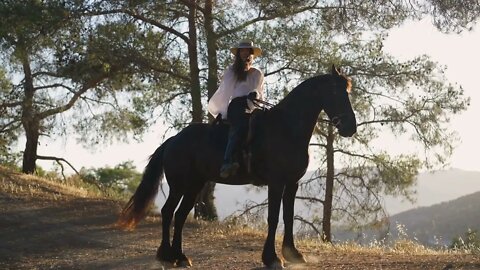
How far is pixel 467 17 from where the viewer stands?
40.0ft

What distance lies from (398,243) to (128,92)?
8.37m

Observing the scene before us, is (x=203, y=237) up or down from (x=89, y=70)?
down

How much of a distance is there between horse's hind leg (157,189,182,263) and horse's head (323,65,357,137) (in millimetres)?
2417

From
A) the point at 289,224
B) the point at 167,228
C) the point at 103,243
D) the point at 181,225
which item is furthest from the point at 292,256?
the point at 103,243

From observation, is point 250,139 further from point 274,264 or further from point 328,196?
point 328,196

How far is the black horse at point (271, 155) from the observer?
7434 millimetres

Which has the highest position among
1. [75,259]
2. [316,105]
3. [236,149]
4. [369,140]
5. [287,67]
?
[287,67]

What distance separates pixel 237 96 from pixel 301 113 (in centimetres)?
89

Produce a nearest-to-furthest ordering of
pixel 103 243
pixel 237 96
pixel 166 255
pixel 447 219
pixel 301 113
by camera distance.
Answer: pixel 301 113 → pixel 237 96 → pixel 166 255 → pixel 103 243 → pixel 447 219

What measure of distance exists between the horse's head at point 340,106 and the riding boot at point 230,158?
1124mm

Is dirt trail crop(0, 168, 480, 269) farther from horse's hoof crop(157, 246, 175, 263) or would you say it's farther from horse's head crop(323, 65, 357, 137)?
horse's head crop(323, 65, 357, 137)

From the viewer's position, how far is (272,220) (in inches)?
297

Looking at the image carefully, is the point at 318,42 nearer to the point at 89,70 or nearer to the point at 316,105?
the point at 89,70

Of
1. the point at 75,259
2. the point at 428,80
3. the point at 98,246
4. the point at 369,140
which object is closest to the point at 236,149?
the point at 75,259
